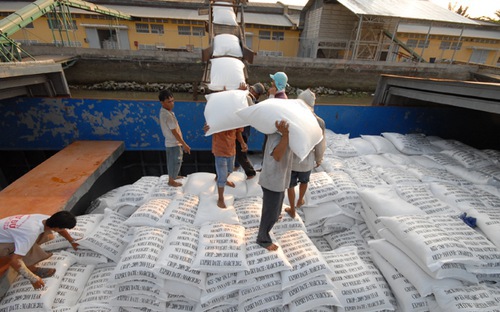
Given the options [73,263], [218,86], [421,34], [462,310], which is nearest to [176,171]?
[73,263]

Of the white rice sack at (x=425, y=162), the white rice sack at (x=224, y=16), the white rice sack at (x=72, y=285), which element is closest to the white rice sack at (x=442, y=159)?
the white rice sack at (x=425, y=162)

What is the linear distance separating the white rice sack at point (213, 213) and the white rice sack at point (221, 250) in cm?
14

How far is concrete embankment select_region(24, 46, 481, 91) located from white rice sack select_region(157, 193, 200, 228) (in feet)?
33.0

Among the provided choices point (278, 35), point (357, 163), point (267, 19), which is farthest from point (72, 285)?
point (267, 19)

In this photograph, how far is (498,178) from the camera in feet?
10.7

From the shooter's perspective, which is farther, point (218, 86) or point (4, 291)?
point (218, 86)

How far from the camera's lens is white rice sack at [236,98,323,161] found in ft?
5.87

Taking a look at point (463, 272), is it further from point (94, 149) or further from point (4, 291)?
point (94, 149)

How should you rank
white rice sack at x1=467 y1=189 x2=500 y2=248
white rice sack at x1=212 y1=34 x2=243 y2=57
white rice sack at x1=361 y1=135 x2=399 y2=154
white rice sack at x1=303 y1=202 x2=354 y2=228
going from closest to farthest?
white rice sack at x1=467 y1=189 x2=500 y2=248, white rice sack at x1=303 y1=202 x2=354 y2=228, white rice sack at x1=361 y1=135 x2=399 y2=154, white rice sack at x1=212 y1=34 x2=243 y2=57

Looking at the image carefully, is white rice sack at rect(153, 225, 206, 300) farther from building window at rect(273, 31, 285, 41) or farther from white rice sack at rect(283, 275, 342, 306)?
building window at rect(273, 31, 285, 41)

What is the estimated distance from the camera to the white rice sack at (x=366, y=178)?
3203mm

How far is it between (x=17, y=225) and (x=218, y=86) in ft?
12.7

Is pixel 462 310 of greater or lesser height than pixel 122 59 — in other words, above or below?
below

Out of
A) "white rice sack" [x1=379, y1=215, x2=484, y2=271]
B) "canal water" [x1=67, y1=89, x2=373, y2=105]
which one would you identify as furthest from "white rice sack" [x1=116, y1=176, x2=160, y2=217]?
"canal water" [x1=67, y1=89, x2=373, y2=105]
